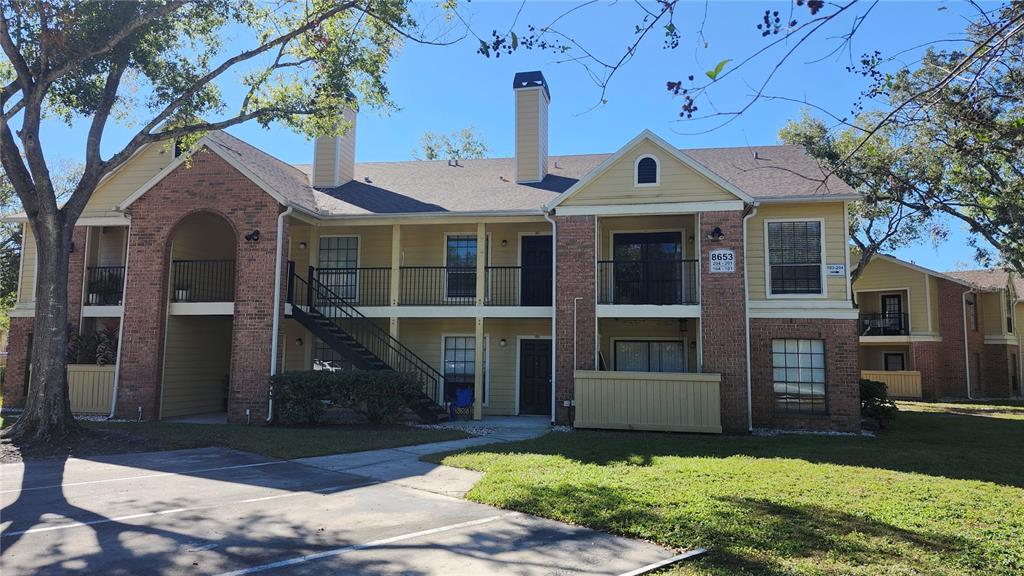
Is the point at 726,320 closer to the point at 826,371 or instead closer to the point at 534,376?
the point at 826,371

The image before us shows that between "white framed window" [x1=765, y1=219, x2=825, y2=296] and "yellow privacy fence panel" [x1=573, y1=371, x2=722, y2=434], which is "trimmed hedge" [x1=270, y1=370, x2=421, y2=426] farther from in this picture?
"white framed window" [x1=765, y1=219, x2=825, y2=296]

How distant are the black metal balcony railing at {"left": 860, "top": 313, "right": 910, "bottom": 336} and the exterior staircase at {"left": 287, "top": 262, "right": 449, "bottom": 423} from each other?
19.5m

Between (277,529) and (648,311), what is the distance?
965 centimetres

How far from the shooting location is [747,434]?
1296 centimetres

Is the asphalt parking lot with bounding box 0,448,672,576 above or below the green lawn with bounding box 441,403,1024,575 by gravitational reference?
below

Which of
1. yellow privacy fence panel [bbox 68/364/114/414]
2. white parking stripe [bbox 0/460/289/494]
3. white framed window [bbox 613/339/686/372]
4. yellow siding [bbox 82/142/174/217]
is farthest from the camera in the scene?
yellow siding [bbox 82/142/174/217]

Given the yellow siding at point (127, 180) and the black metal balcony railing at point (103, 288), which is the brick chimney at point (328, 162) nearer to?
the yellow siding at point (127, 180)

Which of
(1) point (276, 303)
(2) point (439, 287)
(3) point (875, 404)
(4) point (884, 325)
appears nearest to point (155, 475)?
(1) point (276, 303)

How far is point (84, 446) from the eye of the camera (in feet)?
34.8

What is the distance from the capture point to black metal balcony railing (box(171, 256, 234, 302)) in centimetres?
1558

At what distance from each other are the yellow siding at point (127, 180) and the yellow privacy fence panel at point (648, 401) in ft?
40.3

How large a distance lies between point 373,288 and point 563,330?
5430mm

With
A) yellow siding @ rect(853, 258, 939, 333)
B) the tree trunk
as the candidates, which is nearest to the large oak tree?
the tree trunk

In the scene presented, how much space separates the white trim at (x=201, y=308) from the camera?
47.4ft
